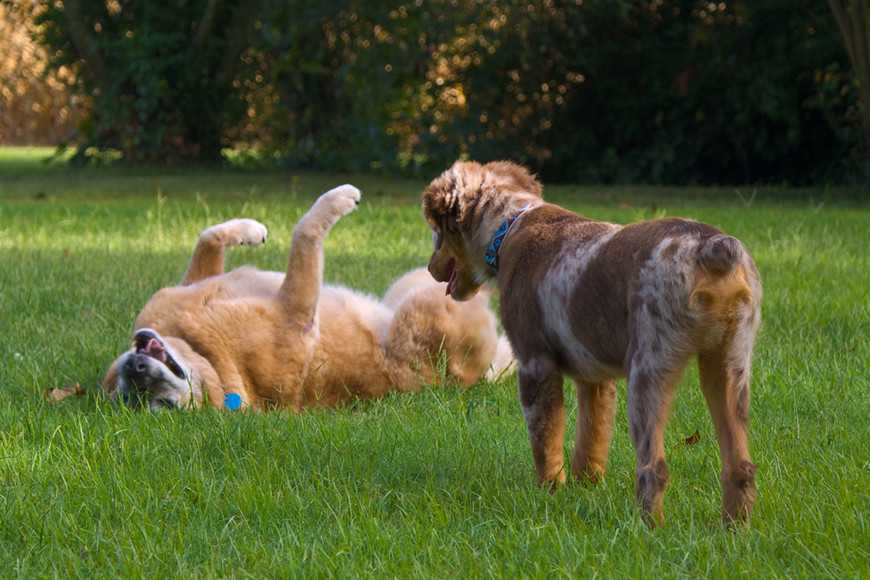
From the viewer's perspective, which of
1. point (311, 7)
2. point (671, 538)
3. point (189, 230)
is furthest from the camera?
point (311, 7)

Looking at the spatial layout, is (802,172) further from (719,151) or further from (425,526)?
(425,526)

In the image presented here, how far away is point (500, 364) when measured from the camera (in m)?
5.51

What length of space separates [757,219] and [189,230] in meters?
4.32

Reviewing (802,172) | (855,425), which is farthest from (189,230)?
(802,172)

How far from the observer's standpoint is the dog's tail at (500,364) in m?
5.43

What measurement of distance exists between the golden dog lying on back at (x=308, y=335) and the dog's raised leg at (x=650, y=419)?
2.08 meters

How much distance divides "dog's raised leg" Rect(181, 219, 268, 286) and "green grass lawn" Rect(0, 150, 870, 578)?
0.45 meters

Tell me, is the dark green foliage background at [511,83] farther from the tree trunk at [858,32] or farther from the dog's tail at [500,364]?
the dog's tail at [500,364]

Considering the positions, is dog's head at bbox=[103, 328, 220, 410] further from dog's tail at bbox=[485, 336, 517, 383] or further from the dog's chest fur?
the dog's chest fur

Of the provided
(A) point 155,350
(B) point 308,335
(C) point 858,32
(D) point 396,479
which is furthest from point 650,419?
(C) point 858,32

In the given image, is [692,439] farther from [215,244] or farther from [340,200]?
[215,244]

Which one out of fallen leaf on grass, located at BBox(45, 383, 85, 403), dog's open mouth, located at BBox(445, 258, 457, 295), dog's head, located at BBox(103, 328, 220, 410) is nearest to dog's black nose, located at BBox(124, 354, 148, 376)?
dog's head, located at BBox(103, 328, 220, 410)

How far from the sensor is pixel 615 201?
1195cm

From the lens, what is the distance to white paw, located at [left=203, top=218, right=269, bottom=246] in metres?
5.87
